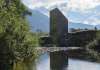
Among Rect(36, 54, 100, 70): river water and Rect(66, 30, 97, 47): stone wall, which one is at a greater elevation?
Rect(66, 30, 97, 47): stone wall

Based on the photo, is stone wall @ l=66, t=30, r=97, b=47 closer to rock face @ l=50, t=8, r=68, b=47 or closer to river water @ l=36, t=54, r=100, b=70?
rock face @ l=50, t=8, r=68, b=47

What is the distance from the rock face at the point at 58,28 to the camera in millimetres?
177900

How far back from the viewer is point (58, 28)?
634ft

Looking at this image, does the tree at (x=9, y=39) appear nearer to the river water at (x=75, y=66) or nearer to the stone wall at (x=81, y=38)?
the river water at (x=75, y=66)

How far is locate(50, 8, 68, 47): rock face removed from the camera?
177900 mm

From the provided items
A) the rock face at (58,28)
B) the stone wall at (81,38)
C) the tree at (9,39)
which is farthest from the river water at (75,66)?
the rock face at (58,28)

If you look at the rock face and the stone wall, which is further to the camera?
the rock face

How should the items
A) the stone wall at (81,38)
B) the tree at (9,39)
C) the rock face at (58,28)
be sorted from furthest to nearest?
the rock face at (58,28), the stone wall at (81,38), the tree at (9,39)

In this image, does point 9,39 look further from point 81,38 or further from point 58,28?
point 58,28

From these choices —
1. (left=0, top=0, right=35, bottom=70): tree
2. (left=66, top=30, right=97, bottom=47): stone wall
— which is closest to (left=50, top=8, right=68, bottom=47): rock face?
(left=66, top=30, right=97, bottom=47): stone wall

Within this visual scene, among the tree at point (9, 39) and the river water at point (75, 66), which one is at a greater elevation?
the tree at point (9, 39)

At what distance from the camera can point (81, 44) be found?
514 ft

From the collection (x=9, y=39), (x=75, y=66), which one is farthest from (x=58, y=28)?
(x=9, y=39)

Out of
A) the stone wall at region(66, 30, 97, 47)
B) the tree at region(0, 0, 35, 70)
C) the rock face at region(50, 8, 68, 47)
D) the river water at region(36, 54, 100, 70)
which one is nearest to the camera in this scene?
the tree at region(0, 0, 35, 70)
